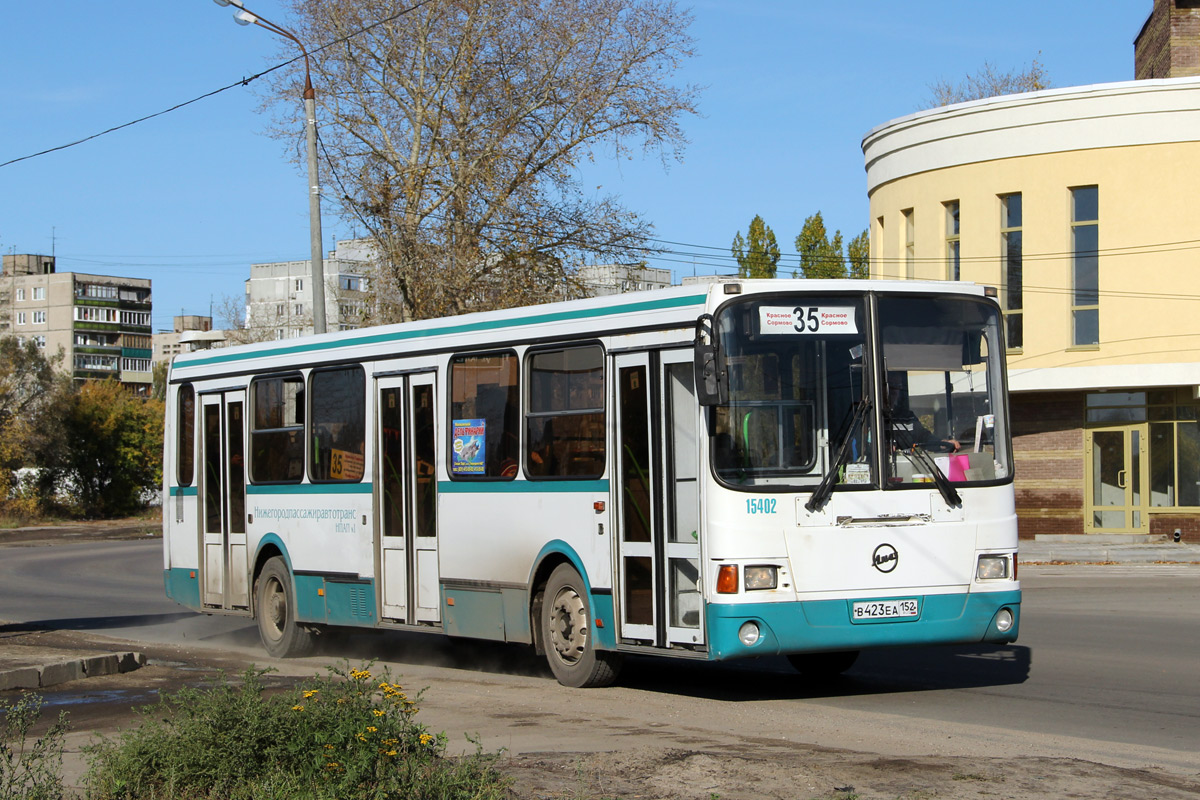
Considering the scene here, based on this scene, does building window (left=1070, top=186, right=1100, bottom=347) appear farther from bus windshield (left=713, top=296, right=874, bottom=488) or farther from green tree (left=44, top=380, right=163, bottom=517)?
green tree (left=44, top=380, right=163, bottom=517)

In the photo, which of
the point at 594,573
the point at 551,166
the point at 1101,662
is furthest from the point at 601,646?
the point at 551,166

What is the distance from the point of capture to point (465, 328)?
12.7 metres

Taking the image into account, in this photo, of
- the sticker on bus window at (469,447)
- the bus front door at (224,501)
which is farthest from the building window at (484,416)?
the bus front door at (224,501)

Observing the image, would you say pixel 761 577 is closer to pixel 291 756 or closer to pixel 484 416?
pixel 484 416

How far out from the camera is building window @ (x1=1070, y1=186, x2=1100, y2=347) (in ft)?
107

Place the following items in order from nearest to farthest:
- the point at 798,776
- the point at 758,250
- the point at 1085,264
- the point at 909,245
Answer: the point at 798,776
the point at 1085,264
the point at 909,245
the point at 758,250

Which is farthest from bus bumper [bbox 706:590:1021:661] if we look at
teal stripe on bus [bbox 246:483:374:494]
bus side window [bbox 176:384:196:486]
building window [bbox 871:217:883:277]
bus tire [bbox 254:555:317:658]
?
building window [bbox 871:217:883:277]

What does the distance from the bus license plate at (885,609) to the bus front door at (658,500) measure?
1101 mm

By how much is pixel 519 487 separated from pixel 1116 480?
79.7 feet

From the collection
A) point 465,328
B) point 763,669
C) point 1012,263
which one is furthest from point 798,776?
point 1012,263

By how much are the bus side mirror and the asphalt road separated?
215 centimetres

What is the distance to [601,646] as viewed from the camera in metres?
10.9

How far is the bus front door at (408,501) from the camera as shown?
13.0m

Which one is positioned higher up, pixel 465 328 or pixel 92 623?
pixel 465 328
